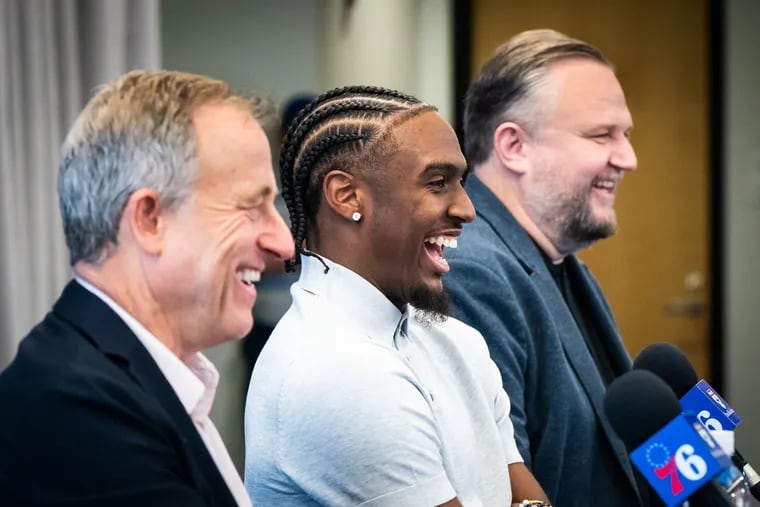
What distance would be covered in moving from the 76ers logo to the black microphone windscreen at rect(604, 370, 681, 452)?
0.12 feet

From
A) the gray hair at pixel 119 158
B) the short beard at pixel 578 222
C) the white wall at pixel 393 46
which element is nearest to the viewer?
the gray hair at pixel 119 158

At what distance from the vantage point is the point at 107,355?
1162mm

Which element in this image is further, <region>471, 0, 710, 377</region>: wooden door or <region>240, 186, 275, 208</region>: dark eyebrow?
<region>471, 0, 710, 377</region>: wooden door

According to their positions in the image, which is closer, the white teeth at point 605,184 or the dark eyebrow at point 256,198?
the dark eyebrow at point 256,198

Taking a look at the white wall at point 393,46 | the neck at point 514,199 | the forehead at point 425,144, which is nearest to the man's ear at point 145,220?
the forehead at point 425,144

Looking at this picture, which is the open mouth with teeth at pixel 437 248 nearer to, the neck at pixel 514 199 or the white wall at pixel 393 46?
the neck at pixel 514 199

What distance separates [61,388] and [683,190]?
3.82 meters

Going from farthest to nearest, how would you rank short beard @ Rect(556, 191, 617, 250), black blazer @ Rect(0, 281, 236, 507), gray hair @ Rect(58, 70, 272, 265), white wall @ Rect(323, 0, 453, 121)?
white wall @ Rect(323, 0, 453, 121), short beard @ Rect(556, 191, 617, 250), gray hair @ Rect(58, 70, 272, 265), black blazer @ Rect(0, 281, 236, 507)

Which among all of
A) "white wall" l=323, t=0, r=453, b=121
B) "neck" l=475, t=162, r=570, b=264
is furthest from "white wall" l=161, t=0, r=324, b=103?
"neck" l=475, t=162, r=570, b=264

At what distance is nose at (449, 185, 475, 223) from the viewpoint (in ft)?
5.22

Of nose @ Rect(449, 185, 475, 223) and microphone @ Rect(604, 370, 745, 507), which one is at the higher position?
nose @ Rect(449, 185, 475, 223)

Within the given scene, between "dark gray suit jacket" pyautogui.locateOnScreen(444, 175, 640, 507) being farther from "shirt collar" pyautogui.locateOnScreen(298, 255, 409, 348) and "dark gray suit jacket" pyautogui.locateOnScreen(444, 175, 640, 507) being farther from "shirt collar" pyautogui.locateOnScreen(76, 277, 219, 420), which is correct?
Answer: "shirt collar" pyautogui.locateOnScreen(76, 277, 219, 420)

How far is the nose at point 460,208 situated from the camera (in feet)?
5.22

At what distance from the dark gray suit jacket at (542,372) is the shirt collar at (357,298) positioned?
14.4 inches
